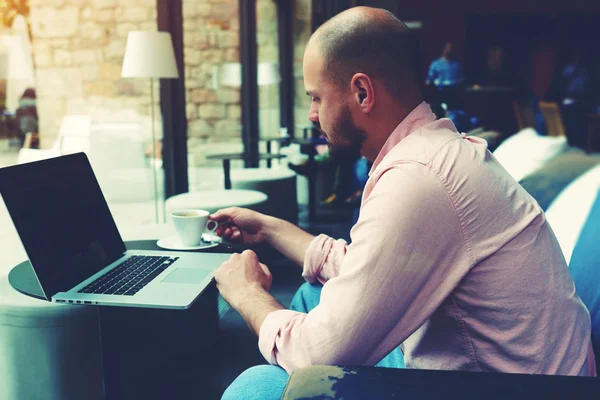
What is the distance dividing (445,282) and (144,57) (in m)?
3.02

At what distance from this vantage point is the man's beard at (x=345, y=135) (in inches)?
44.6

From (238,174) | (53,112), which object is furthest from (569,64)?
(53,112)

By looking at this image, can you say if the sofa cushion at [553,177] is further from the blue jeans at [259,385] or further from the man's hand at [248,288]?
the blue jeans at [259,385]

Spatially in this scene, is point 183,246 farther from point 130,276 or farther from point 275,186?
point 275,186

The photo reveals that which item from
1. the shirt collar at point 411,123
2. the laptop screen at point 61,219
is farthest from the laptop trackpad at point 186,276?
the shirt collar at point 411,123

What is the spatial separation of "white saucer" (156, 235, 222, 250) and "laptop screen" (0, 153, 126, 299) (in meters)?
0.13

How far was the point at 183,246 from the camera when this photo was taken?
1.64 meters

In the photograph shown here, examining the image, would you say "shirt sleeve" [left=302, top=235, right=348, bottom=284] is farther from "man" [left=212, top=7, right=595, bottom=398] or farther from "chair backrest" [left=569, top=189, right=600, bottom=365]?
"chair backrest" [left=569, top=189, right=600, bottom=365]

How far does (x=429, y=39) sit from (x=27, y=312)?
12173mm

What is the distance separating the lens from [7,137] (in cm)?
280

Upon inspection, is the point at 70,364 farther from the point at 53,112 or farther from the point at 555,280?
the point at 53,112

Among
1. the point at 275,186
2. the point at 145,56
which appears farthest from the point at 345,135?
the point at 275,186

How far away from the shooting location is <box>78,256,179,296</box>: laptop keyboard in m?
1.25

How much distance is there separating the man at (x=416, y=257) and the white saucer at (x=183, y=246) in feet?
1.63
